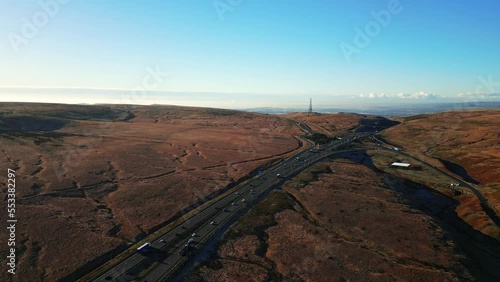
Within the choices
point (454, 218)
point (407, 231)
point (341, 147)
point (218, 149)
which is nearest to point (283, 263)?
point (407, 231)

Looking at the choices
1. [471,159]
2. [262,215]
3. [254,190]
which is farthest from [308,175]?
[471,159]

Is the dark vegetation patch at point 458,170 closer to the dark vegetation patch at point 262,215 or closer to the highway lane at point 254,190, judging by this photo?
the highway lane at point 254,190

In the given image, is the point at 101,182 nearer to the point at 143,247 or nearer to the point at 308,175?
the point at 143,247

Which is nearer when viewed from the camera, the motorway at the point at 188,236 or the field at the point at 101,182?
the motorway at the point at 188,236

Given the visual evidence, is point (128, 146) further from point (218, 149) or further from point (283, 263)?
point (283, 263)

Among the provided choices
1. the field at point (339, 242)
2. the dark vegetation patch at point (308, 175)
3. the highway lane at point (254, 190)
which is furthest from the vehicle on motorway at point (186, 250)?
the dark vegetation patch at point (308, 175)

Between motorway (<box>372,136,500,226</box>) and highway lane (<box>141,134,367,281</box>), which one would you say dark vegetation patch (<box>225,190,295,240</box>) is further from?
motorway (<box>372,136,500,226</box>)

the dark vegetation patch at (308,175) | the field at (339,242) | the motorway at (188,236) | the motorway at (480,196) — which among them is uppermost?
the dark vegetation patch at (308,175)

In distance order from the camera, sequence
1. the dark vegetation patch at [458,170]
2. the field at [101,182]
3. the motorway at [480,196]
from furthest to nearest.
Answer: the dark vegetation patch at [458,170]
the motorway at [480,196]
the field at [101,182]
